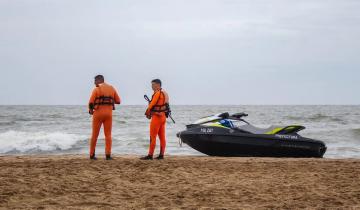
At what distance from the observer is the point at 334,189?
6.16m

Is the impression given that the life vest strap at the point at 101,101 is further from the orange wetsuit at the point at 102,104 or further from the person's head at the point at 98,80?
the person's head at the point at 98,80

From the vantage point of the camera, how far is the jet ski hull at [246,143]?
33.9ft

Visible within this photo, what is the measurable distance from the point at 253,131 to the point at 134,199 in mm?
5466

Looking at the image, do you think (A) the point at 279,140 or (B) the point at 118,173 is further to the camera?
(A) the point at 279,140

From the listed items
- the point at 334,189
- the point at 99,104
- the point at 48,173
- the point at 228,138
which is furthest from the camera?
the point at 228,138

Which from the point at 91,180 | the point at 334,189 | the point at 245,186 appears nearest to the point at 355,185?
the point at 334,189

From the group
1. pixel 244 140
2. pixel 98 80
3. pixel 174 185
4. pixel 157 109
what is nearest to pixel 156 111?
pixel 157 109

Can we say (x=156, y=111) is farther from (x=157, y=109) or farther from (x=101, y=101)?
(x=101, y=101)

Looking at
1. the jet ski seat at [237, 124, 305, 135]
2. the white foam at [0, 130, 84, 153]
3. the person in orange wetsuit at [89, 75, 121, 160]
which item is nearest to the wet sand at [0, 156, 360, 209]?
the person in orange wetsuit at [89, 75, 121, 160]

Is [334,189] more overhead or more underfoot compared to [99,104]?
more underfoot

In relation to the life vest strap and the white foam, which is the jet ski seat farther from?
the white foam

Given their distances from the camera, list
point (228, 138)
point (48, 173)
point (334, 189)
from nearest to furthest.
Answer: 1. point (334, 189)
2. point (48, 173)
3. point (228, 138)

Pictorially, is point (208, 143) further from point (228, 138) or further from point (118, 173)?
point (118, 173)

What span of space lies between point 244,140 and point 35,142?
9.54 m
